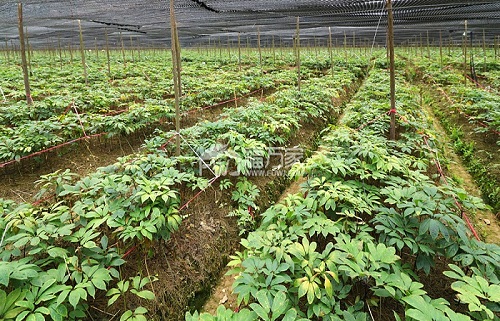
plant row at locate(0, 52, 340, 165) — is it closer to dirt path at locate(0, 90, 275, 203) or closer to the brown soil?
dirt path at locate(0, 90, 275, 203)

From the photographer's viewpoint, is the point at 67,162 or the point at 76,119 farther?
the point at 76,119

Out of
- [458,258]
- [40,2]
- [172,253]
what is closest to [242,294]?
[172,253]

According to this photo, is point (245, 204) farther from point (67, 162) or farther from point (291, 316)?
point (67, 162)

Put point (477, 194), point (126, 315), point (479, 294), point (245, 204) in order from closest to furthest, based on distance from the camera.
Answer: point (479, 294), point (126, 315), point (245, 204), point (477, 194)

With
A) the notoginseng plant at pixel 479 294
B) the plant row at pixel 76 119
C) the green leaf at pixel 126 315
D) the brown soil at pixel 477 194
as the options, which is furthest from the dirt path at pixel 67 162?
the brown soil at pixel 477 194

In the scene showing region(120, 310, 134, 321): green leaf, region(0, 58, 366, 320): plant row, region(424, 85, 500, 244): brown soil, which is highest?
region(0, 58, 366, 320): plant row

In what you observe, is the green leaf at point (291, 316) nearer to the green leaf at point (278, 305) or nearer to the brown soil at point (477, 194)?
Result: the green leaf at point (278, 305)

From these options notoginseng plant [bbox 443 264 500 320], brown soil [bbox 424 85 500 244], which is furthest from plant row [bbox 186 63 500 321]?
brown soil [bbox 424 85 500 244]

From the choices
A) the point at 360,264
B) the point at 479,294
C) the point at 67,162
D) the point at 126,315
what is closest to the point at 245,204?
the point at 126,315

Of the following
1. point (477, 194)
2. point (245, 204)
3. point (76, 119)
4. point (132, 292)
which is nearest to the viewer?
point (132, 292)

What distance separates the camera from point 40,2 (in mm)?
6590

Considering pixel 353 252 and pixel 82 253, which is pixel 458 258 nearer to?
pixel 353 252

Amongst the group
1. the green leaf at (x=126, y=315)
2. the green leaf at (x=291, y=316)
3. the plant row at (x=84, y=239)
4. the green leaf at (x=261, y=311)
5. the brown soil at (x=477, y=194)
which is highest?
the plant row at (x=84, y=239)

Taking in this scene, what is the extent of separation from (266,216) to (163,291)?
118 centimetres
